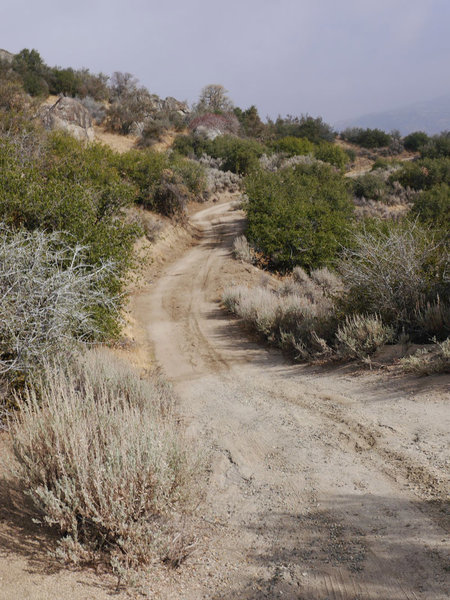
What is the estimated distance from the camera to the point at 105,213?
11.0m

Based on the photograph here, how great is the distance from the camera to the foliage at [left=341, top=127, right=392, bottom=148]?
5812cm

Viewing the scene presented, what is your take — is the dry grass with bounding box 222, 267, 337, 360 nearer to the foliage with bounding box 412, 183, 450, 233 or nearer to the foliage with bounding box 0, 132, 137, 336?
the foliage with bounding box 0, 132, 137, 336

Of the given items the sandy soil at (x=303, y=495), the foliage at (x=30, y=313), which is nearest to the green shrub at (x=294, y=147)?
the sandy soil at (x=303, y=495)

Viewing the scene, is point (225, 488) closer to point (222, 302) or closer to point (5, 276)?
point (5, 276)

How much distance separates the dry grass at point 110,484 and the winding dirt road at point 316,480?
0.37m

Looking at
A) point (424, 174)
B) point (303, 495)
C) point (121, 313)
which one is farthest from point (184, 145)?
point (303, 495)

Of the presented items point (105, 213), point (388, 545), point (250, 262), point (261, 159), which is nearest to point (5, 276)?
point (388, 545)

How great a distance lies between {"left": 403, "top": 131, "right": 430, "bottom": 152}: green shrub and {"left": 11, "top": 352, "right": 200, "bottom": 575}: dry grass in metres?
59.1

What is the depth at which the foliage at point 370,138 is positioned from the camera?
58.1 meters

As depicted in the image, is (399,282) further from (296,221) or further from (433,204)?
(433,204)

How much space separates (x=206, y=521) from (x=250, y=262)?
46.4ft

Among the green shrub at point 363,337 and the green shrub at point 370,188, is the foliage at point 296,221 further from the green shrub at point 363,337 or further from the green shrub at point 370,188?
the green shrub at point 370,188

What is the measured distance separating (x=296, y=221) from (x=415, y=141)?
46228 millimetres

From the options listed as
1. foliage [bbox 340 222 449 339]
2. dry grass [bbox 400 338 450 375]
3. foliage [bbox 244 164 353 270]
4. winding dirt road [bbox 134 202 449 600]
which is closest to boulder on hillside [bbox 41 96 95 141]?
foliage [bbox 244 164 353 270]
